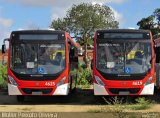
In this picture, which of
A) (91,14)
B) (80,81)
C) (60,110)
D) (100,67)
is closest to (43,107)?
(60,110)

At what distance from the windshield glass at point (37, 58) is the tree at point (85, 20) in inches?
988

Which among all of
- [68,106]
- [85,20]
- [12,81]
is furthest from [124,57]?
[85,20]

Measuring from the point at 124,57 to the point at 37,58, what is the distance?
3.41m

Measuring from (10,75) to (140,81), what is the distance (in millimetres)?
5022

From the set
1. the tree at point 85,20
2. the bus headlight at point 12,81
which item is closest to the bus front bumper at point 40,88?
the bus headlight at point 12,81

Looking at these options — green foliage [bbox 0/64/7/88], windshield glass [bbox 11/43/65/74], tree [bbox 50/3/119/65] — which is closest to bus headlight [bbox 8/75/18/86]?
windshield glass [bbox 11/43/65/74]

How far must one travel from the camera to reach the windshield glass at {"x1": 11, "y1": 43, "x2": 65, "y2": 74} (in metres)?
17.5

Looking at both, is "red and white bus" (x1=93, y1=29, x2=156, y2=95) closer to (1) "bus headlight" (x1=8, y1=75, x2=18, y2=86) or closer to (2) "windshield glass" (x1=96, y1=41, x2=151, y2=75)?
(2) "windshield glass" (x1=96, y1=41, x2=151, y2=75)

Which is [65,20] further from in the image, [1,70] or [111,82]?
[111,82]

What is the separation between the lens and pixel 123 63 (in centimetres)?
1734

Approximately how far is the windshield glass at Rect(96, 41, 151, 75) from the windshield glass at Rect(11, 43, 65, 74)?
1.57 m

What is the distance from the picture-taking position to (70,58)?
61.4ft

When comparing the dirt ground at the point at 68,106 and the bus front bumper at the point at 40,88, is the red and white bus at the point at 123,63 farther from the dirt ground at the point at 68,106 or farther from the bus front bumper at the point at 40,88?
the bus front bumper at the point at 40,88

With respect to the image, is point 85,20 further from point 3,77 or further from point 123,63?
point 123,63
